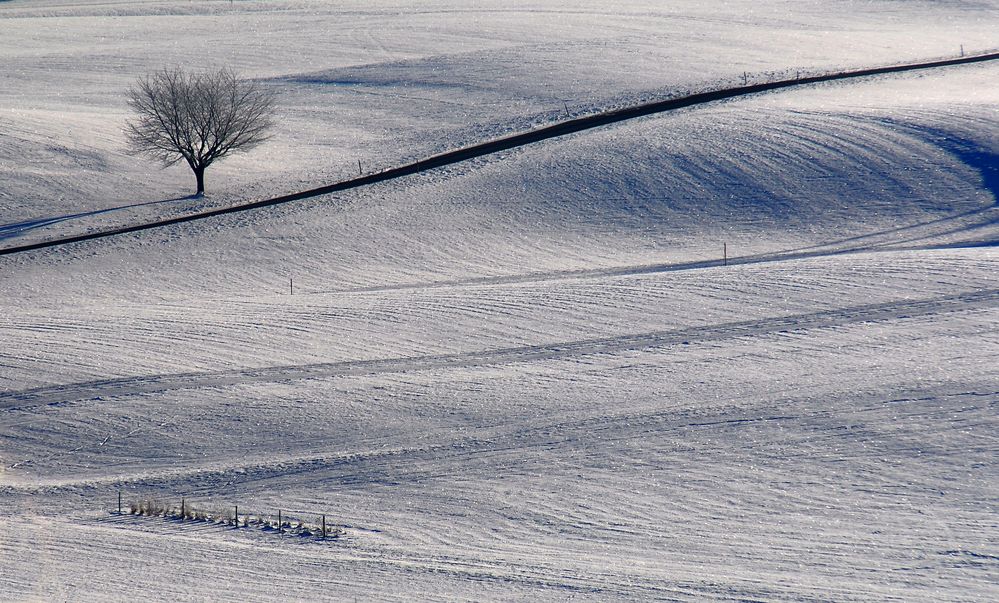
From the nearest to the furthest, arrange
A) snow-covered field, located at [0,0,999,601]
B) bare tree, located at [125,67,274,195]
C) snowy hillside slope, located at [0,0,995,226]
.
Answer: snow-covered field, located at [0,0,999,601] < bare tree, located at [125,67,274,195] < snowy hillside slope, located at [0,0,995,226]

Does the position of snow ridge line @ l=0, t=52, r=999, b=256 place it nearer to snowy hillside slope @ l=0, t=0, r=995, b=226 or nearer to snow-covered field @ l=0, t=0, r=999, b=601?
snow-covered field @ l=0, t=0, r=999, b=601

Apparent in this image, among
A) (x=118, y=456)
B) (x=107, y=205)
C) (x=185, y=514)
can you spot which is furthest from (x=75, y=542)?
(x=107, y=205)

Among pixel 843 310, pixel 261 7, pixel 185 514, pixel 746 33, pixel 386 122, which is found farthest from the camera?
pixel 261 7

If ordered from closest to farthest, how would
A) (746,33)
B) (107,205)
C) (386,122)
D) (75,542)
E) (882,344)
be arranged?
(75,542)
(882,344)
(107,205)
(386,122)
(746,33)

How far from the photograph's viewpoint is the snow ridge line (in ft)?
103

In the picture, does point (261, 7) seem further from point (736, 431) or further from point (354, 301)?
point (736, 431)

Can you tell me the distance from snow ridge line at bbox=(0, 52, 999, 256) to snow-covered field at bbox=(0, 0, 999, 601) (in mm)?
830

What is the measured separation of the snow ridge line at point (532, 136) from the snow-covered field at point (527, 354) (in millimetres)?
830

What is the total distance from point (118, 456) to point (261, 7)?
61.5 metres

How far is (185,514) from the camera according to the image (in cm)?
1394

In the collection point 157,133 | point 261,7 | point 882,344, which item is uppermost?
point 261,7

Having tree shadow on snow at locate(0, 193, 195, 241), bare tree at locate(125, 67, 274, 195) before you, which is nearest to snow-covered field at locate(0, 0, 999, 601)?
tree shadow on snow at locate(0, 193, 195, 241)

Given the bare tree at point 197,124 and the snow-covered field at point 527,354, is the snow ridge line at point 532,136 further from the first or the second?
the bare tree at point 197,124

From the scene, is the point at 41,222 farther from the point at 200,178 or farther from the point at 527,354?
the point at 527,354
